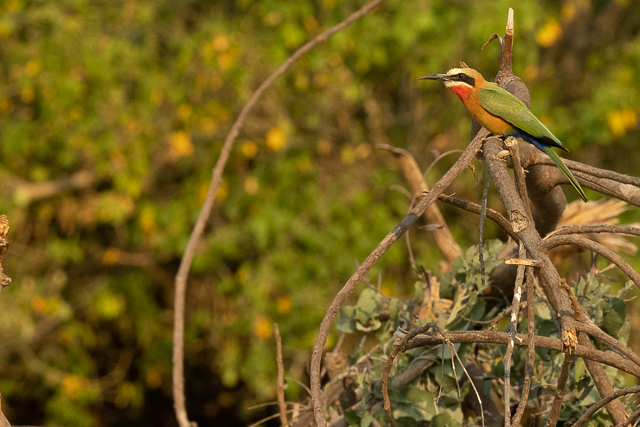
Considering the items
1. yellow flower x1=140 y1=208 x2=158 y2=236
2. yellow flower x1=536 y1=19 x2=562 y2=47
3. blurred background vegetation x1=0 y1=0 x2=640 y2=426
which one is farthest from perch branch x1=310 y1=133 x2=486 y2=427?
yellow flower x1=140 y1=208 x2=158 y2=236

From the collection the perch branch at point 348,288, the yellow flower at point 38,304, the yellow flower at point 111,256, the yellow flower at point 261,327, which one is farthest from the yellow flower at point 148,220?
the perch branch at point 348,288

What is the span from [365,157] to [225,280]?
1075 mm

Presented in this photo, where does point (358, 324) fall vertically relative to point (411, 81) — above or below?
below

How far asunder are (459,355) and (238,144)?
262 cm

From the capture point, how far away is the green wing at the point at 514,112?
3.71 ft

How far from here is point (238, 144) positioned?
357 cm

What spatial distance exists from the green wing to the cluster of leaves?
9.5 inches

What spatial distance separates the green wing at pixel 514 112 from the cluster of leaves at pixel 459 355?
0.24m

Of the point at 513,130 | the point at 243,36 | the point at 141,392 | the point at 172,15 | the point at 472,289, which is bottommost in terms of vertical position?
the point at 141,392

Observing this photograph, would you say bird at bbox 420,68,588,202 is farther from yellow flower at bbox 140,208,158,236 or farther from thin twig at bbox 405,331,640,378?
yellow flower at bbox 140,208,158,236

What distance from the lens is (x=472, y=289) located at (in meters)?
1.18

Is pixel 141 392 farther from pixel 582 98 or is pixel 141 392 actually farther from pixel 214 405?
pixel 582 98

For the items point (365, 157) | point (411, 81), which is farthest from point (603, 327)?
point (411, 81)

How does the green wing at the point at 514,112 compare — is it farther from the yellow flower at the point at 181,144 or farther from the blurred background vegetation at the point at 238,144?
the yellow flower at the point at 181,144
